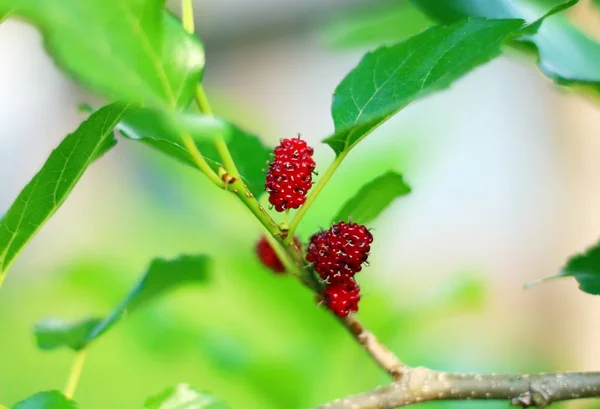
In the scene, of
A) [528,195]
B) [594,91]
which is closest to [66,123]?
[528,195]

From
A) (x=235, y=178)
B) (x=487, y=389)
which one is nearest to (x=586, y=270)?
(x=487, y=389)

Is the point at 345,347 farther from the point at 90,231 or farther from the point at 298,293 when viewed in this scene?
the point at 90,231

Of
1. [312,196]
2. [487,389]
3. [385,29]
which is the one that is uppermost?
[385,29]

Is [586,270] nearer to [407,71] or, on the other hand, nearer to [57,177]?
[407,71]

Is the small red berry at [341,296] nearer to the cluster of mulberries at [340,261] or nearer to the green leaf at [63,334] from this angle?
the cluster of mulberries at [340,261]

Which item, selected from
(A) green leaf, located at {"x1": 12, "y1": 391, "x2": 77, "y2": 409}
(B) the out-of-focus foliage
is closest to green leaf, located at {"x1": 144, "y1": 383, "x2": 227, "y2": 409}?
(A) green leaf, located at {"x1": 12, "y1": 391, "x2": 77, "y2": 409}
